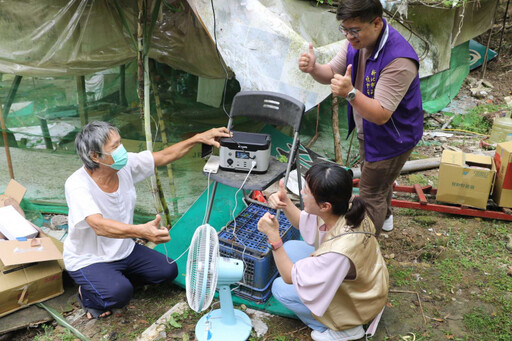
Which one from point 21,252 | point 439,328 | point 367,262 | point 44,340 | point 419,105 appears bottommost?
point 44,340

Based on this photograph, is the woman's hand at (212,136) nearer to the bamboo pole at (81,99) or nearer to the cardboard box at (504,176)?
the bamboo pole at (81,99)

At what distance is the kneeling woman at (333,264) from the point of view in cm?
226

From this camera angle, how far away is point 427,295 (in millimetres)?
3121

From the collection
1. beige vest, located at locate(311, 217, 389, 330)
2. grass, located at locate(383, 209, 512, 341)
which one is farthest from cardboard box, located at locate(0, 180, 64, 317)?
grass, located at locate(383, 209, 512, 341)

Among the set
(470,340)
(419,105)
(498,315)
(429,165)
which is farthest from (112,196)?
(429,165)

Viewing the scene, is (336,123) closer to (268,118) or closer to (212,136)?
(268,118)

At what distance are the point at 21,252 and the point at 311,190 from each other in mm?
2082

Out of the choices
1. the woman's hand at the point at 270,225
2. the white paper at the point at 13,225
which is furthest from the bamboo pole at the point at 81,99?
the woman's hand at the point at 270,225

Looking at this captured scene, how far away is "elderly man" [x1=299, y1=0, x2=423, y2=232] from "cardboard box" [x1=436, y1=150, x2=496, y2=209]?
130 cm

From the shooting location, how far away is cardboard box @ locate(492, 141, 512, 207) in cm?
402

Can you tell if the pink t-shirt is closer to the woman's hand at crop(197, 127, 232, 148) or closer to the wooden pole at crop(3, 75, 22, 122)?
the woman's hand at crop(197, 127, 232, 148)

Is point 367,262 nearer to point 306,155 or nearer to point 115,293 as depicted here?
point 115,293

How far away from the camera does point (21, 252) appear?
9.73 ft

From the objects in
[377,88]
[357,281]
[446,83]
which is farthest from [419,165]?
[357,281]
